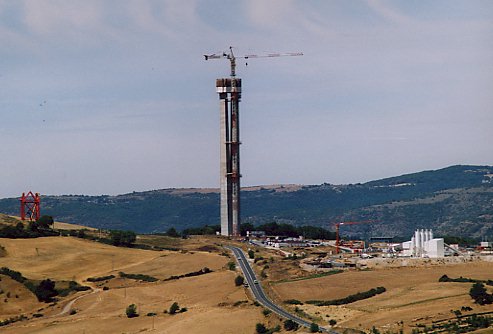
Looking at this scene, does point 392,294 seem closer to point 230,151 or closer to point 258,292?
point 258,292

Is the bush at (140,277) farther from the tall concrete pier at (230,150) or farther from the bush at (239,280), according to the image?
the tall concrete pier at (230,150)

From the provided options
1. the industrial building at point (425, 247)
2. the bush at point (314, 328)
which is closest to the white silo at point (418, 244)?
the industrial building at point (425, 247)

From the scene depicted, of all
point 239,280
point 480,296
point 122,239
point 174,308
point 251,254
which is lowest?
point 174,308

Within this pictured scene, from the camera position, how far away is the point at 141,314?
4331 inches

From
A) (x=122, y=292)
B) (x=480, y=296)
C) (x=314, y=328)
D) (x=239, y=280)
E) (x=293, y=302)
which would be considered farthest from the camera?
(x=122, y=292)

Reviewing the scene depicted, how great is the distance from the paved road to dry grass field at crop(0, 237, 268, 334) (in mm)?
1812

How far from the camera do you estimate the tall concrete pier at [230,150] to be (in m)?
188

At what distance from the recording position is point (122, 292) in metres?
125

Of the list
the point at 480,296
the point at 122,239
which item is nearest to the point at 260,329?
the point at 480,296

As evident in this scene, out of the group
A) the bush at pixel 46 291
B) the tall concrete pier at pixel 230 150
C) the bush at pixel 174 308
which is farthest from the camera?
the tall concrete pier at pixel 230 150

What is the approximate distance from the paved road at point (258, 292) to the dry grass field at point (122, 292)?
1812 millimetres

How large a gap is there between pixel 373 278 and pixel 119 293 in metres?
33.9

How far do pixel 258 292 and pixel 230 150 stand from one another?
244 ft

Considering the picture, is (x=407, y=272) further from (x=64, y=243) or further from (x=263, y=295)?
(x=64, y=243)
